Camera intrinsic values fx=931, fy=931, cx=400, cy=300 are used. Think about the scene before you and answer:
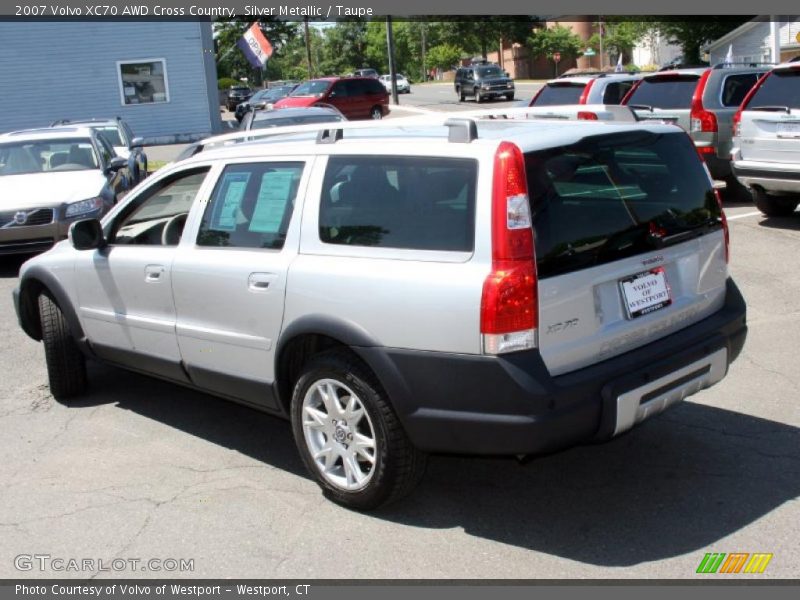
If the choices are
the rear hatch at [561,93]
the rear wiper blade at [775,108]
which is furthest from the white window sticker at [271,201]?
the rear hatch at [561,93]

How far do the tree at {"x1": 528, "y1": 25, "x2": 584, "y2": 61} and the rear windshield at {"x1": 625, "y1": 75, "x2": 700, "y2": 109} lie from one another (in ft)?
256

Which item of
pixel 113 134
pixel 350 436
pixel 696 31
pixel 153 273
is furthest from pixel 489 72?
pixel 350 436

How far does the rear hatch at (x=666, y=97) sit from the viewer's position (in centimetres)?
1297

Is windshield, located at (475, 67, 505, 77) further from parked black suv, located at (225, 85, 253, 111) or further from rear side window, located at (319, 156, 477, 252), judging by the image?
rear side window, located at (319, 156, 477, 252)

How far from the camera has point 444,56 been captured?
10638 cm

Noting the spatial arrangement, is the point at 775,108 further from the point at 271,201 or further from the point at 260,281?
the point at 260,281

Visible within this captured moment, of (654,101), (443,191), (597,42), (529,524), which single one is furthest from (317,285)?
(597,42)

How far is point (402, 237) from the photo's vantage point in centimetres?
404

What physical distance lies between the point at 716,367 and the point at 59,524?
3.21 metres

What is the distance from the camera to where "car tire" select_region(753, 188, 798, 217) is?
439 inches

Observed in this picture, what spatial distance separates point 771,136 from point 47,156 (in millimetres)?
8998

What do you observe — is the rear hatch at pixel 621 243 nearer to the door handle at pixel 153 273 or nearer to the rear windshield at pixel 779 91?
the door handle at pixel 153 273

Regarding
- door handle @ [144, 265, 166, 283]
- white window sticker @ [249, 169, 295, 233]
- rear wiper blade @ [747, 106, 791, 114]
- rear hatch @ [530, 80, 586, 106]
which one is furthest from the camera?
rear hatch @ [530, 80, 586, 106]

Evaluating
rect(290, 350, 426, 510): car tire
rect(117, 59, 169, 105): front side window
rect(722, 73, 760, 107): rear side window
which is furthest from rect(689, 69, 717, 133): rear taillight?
rect(117, 59, 169, 105): front side window
